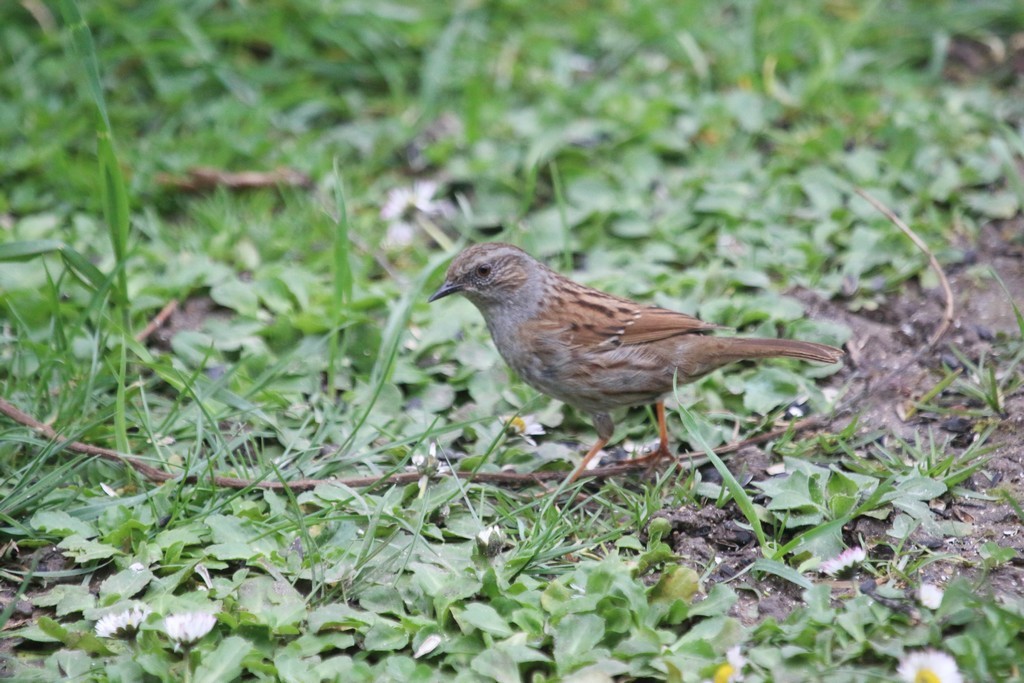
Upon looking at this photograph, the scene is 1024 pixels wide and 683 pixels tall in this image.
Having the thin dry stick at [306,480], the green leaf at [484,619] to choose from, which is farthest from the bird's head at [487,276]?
the green leaf at [484,619]

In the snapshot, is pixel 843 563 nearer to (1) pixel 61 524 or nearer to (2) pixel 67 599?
(2) pixel 67 599

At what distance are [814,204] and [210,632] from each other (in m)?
4.18

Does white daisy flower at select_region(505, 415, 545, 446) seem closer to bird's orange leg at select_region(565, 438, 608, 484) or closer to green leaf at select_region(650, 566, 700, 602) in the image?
bird's orange leg at select_region(565, 438, 608, 484)

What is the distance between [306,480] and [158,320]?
162 cm

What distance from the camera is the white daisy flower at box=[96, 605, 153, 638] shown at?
12.0 feet

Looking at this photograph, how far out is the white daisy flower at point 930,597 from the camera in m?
3.47

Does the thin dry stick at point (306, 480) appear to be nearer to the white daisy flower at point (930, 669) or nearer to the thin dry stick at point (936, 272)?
the thin dry stick at point (936, 272)

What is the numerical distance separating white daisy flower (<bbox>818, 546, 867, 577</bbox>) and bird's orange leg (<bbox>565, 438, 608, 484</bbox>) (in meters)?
1.06

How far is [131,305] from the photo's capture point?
5.49m

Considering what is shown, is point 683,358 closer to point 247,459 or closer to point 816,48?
point 247,459

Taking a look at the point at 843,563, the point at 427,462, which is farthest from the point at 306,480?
the point at 843,563

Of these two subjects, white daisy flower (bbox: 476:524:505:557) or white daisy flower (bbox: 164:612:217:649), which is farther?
white daisy flower (bbox: 476:524:505:557)

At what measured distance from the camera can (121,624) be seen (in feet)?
12.0

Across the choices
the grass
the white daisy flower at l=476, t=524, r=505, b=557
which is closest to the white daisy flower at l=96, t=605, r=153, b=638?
the grass
